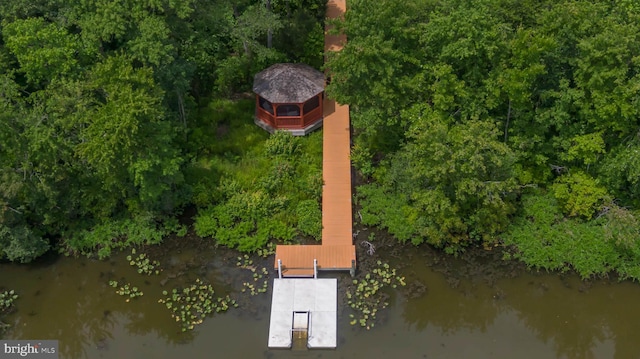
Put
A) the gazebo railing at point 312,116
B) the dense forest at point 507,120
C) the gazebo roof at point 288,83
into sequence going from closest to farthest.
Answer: the dense forest at point 507,120 → the gazebo roof at point 288,83 → the gazebo railing at point 312,116

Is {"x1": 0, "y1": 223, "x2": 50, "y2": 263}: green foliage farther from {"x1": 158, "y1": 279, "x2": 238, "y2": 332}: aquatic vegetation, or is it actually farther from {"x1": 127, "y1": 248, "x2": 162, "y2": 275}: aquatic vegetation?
{"x1": 158, "y1": 279, "x2": 238, "y2": 332}: aquatic vegetation

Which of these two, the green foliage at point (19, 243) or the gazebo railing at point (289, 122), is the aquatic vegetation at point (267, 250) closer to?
the gazebo railing at point (289, 122)

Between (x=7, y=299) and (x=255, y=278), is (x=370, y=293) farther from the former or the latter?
(x=7, y=299)

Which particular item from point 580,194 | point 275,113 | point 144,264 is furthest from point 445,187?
point 144,264

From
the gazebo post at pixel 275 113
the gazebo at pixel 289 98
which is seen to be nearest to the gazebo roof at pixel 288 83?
the gazebo at pixel 289 98

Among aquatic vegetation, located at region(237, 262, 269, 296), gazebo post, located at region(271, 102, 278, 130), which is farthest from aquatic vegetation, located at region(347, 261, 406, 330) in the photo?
gazebo post, located at region(271, 102, 278, 130)

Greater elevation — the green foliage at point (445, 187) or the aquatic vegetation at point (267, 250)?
the green foliage at point (445, 187)

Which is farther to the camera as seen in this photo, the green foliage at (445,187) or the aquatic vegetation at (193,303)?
the aquatic vegetation at (193,303)

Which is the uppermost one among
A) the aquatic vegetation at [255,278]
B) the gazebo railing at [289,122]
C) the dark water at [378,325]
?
the gazebo railing at [289,122]
